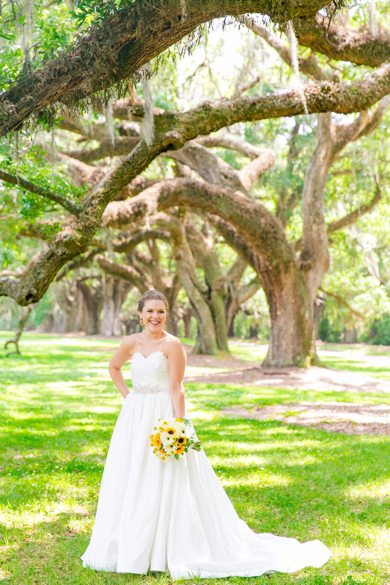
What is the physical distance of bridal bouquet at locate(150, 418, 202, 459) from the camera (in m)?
3.86

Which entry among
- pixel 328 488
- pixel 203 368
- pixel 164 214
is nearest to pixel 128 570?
pixel 328 488

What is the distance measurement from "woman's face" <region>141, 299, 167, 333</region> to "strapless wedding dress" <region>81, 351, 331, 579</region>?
21cm

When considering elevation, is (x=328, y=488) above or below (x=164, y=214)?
below

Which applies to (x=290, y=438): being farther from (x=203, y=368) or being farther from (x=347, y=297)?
(x=347, y=297)

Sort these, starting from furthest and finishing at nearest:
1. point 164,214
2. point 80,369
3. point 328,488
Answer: point 164,214 → point 80,369 → point 328,488

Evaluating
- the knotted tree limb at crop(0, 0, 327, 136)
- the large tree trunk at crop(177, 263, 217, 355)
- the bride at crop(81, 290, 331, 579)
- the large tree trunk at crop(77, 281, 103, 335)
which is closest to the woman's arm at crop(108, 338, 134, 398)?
the bride at crop(81, 290, 331, 579)

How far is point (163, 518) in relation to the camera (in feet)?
12.6

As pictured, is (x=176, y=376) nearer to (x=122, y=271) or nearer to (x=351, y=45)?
(x=351, y=45)

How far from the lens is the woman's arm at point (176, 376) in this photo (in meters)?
4.16

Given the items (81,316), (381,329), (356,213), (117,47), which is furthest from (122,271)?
(81,316)

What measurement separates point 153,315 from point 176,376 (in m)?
0.48

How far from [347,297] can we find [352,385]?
19.8 metres

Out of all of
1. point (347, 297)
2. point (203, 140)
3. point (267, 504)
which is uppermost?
point (203, 140)

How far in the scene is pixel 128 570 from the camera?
12.2 feet
